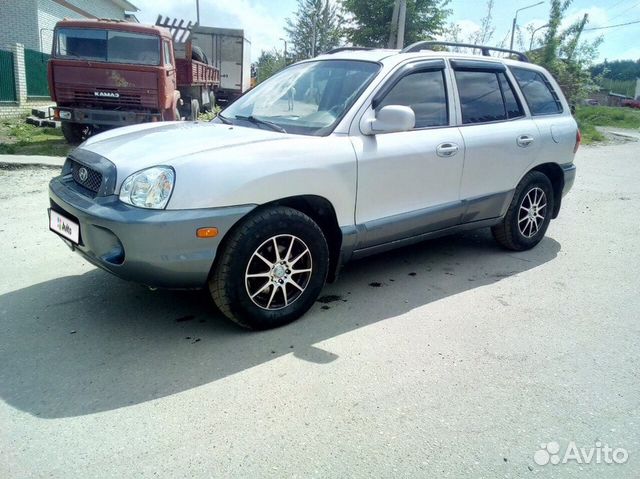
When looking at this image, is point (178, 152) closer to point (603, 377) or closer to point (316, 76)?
point (316, 76)

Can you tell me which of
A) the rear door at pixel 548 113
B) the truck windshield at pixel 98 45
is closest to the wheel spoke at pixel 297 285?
the rear door at pixel 548 113

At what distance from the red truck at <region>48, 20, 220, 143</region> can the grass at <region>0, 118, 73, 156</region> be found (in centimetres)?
79

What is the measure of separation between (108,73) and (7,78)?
295 inches

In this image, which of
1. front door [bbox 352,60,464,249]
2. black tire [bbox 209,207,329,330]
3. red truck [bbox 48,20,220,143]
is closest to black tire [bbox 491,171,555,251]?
front door [bbox 352,60,464,249]

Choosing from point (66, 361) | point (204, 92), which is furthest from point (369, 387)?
point (204, 92)

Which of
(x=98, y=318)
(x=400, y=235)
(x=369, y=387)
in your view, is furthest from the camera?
(x=400, y=235)

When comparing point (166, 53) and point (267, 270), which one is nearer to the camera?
point (267, 270)

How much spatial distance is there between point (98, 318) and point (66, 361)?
544mm

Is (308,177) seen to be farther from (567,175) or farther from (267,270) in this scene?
(567,175)

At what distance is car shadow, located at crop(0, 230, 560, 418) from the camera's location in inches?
103

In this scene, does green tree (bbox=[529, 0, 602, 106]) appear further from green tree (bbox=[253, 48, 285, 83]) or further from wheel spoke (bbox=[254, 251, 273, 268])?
wheel spoke (bbox=[254, 251, 273, 268])

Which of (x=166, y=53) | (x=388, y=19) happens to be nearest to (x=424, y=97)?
(x=166, y=53)

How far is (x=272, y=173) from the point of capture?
3029 millimetres

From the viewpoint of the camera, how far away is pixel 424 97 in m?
3.97
